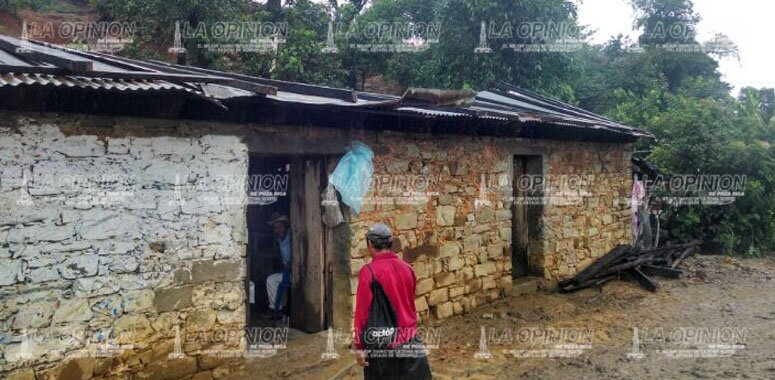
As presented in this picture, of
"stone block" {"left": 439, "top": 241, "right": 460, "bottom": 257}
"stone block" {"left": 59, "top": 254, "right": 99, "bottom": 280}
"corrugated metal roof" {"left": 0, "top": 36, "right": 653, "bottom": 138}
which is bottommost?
"stone block" {"left": 439, "top": 241, "right": 460, "bottom": 257}

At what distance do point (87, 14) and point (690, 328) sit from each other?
2276 cm

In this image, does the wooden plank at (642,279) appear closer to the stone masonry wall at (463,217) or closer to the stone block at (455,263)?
the stone masonry wall at (463,217)

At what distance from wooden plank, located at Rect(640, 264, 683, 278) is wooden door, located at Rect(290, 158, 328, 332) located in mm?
6301

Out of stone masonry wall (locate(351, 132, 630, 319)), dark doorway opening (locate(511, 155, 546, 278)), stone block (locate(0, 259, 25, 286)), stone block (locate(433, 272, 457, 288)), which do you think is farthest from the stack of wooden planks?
stone block (locate(0, 259, 25, 286))

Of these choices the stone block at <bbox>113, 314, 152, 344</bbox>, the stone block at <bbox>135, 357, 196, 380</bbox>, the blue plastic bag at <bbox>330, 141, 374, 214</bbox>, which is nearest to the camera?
the stone block at <bbox>113, 314, 152, 344</bbox>

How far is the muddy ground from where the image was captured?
4.97 meters

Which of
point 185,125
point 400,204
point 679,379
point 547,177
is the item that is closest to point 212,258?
point 185,125

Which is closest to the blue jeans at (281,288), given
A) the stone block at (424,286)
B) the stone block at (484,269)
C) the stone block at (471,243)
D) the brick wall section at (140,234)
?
the brick wall section at (140,234)

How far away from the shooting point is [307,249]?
19.2 feet

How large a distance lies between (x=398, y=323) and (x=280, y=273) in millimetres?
3323

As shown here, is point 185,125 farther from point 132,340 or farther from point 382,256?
point 382,256

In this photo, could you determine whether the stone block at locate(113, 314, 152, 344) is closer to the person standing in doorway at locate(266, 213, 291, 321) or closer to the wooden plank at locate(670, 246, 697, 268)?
the person standing in doorway at locate(266, 213, 291, 321)

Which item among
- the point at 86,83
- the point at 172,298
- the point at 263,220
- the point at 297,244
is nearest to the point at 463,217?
the point at 297,244

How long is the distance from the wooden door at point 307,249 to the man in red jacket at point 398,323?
92.6 inches
